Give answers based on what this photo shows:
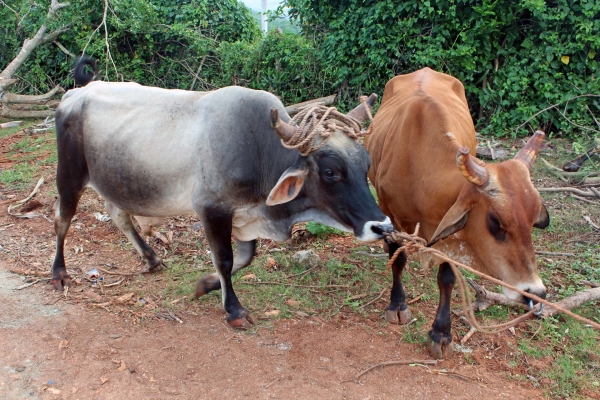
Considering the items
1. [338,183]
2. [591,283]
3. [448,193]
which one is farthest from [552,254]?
[338,183]

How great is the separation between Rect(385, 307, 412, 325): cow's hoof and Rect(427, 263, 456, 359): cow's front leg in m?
0.36

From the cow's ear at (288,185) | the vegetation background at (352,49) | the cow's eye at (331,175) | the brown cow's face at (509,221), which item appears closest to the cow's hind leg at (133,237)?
the cow's ear at (288,185)

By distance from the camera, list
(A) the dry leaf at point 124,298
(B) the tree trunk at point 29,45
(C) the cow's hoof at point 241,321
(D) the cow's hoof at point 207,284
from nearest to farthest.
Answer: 1. (C) the cow's hoof at point 241,321
2. (D) the cow's hoof at point 207,284
3. (A) the dry leaf at point 124,298
4. (B) the tree trunk at point 29,45

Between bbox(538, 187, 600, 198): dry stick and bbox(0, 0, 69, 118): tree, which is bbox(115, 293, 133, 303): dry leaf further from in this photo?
bbox(0, 0, 69, 118): tree

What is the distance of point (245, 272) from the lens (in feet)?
14.5

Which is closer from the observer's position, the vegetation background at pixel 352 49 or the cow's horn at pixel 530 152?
the cow's horn at pixel 530 152

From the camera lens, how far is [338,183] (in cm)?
300

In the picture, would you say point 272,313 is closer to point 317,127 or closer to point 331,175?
point 331,175

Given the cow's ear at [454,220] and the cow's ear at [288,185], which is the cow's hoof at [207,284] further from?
the cow's ear at [454,220]

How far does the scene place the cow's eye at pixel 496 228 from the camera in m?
2.59

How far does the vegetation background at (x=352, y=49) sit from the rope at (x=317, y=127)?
4674mm

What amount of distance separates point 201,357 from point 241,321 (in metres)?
0.40

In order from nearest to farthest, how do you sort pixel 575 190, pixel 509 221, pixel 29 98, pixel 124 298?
pixel 509 221, pixel 124 298, pixel 575 190, pixel 29 98

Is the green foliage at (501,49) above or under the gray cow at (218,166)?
above
